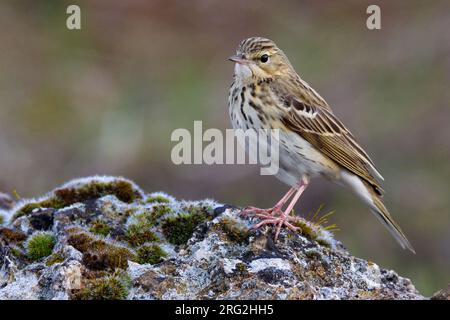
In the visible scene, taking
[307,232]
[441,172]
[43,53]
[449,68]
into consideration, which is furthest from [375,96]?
[307,232]

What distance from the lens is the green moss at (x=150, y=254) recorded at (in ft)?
22.7

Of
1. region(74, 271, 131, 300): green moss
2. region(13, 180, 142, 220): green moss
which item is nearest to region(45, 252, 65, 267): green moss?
region(74, 271, 131, 300): green moss

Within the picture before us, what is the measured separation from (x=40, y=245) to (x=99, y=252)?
66cm

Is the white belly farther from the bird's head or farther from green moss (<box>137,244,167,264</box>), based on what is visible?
green moss (<box>137,244,167,264</box>)

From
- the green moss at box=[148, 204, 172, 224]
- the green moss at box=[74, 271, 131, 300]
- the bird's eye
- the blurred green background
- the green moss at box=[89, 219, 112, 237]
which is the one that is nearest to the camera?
the green moss at box=[74, 271, 131, 300]

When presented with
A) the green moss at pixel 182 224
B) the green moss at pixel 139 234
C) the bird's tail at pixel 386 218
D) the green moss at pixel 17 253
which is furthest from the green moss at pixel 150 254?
the bird's tail at pixel 386 218

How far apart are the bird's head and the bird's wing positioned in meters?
0.35

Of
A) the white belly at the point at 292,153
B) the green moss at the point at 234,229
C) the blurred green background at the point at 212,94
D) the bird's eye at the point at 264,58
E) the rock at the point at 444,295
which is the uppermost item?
the blurred green background at the point at 212,94

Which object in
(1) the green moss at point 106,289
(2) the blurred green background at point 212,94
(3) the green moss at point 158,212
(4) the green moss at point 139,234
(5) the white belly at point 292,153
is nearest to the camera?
(1) the green moss at point 106,289

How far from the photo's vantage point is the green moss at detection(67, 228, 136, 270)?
6.70 metres

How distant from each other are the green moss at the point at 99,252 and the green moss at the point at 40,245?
26 centimetres

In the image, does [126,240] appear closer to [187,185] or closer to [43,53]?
[187,185]

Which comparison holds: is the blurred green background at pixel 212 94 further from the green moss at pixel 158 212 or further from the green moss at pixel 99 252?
the green moss at pixel 99 252
